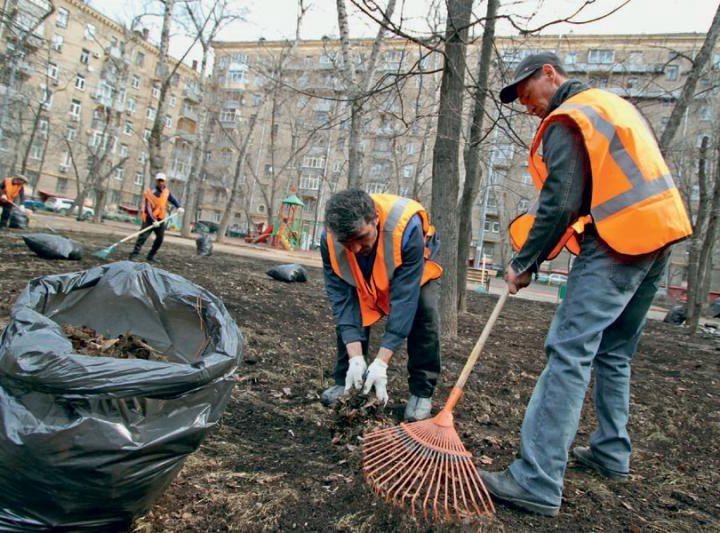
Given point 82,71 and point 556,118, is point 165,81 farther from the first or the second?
point 82,71

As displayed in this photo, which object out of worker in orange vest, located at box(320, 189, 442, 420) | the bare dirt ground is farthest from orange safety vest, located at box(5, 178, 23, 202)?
worker in orange vest, located at box(320, 189, 442, 420)

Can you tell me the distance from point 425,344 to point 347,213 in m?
0.84

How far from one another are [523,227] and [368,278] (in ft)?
2.42

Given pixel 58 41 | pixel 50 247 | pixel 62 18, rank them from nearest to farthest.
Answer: pixel 50 247, pixel 62 18, pixel 58 41

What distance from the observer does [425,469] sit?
5.74 feet

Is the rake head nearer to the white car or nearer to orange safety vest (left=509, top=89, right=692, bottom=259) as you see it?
orange safety vest (left=509, top=89, right=692, bottom=259)

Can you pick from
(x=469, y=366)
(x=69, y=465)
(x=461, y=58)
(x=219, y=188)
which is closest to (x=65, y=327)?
(x=69, y=465)

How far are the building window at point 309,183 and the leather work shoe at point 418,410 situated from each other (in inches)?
1565

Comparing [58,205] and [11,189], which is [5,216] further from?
[58,205]

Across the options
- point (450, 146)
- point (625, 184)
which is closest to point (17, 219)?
point (450, 146)

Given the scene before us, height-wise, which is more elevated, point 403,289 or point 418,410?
point 403,289

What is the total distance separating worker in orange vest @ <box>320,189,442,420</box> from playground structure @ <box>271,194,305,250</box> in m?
20.5

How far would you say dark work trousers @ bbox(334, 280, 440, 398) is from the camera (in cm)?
243

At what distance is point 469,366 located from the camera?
1.89 meters
